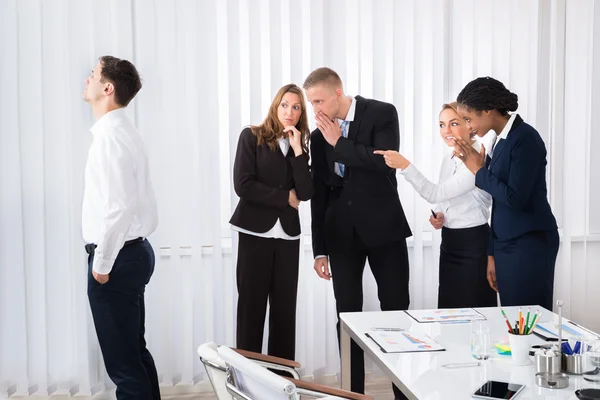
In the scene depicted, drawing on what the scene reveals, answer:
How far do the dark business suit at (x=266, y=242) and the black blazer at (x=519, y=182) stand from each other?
981 mm

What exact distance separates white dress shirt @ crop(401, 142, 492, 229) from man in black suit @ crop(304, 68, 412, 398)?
0.17 meters

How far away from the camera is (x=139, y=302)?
3.19 m

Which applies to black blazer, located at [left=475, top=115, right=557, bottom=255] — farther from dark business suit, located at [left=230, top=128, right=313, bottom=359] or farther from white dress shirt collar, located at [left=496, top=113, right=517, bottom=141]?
dark business suit, located at [left=230, top=128, right=313, bottom=359]

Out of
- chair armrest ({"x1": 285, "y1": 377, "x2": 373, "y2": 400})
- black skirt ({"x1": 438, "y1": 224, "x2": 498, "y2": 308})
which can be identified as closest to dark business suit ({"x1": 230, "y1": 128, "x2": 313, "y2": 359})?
black skirt ({"x1": 438, "y1": 224, "x2": 498, "y2": 308})

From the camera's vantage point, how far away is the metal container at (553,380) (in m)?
1.89

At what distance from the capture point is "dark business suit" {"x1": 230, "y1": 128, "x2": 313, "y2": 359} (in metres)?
3.58

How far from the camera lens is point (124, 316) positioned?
120 inches

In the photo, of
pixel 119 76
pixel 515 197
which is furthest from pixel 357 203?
pixel 119 76

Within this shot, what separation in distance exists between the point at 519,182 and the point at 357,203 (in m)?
0.86

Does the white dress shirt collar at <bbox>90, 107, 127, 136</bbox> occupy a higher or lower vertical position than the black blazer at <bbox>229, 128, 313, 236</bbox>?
higher

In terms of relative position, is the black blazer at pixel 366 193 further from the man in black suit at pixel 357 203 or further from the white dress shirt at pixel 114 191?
the white dress shirt at pixel 114 191

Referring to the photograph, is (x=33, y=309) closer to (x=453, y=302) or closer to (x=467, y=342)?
(x=453, y=302)

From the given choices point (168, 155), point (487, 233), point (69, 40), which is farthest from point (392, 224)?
point (69, 40)

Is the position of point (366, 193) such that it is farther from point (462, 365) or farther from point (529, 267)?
point (462, 365)
